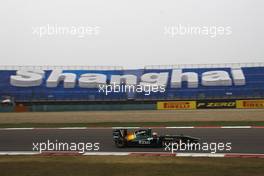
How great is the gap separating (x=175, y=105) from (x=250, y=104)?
5721 mm

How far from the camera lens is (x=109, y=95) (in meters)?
43.5

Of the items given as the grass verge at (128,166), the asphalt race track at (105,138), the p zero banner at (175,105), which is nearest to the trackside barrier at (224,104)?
the p zero banner at (175,105)

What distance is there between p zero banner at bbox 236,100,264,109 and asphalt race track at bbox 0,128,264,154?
53.7 feet

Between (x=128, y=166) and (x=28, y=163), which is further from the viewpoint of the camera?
(x=28, y=163)

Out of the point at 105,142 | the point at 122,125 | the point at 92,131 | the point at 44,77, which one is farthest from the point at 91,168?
the point at 44,77

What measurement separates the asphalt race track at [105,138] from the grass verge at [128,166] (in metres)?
1.69

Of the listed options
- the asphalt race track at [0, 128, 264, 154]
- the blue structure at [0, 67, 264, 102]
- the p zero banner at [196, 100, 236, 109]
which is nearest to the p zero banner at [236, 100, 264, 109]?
the p zero banner at [196, 100, 236, 109]

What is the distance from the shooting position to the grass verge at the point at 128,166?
865 centimetres

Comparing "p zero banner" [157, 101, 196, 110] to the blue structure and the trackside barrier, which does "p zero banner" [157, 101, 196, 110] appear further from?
the blue structure

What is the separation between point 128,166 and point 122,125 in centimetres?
1065

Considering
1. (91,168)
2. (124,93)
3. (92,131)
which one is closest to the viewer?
(91,168)

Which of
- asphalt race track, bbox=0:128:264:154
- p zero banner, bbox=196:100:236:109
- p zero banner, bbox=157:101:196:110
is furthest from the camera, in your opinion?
p zero banner, bbox=157:101:196:110

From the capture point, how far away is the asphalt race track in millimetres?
12414

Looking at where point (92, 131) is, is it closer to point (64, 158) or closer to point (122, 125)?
point (122, 125)
